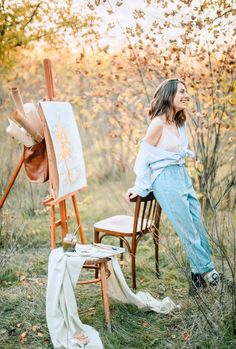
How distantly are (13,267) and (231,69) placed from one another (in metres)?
2.68

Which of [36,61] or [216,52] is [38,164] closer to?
[216,52]

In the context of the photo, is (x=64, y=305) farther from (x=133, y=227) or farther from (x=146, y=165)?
(x=146, y=165)

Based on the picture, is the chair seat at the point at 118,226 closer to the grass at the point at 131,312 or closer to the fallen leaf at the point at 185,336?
the grass at the point at 131,312

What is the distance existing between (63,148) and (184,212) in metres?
1.02

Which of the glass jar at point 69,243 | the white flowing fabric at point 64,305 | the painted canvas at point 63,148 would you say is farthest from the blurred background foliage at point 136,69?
the painted canvas at point 63,148

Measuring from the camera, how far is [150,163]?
12.5 feet

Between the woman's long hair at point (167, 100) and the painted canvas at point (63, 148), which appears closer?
the painted canvas at point (63, 148)

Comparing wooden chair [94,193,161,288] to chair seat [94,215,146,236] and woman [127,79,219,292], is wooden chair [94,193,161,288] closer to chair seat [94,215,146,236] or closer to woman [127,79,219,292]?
chair seat [94,215,146,236]

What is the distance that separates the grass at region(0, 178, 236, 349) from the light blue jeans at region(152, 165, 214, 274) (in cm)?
12

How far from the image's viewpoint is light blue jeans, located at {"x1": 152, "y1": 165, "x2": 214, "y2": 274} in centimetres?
359

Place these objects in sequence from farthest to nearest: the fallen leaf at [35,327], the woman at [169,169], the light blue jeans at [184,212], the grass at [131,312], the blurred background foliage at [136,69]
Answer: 1. the blurred background foliage at [136,69]
2. the woman at [169,169]
3. the light blue jeans at [184,212]
4. the fallen leaf at [35,327]
5. the grass at [131,312]

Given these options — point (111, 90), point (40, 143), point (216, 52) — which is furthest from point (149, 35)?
point (40, 143)

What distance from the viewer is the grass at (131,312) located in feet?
9.73

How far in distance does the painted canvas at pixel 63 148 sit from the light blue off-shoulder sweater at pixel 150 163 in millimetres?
488
